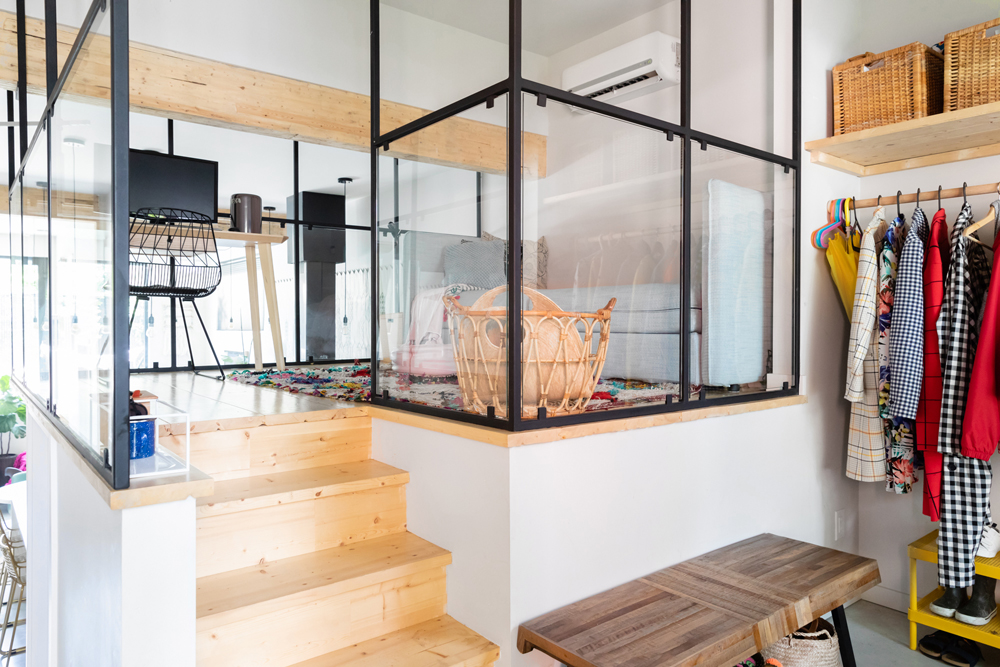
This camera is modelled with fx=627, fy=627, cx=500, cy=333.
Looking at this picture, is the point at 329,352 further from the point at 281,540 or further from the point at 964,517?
the point at 964,517

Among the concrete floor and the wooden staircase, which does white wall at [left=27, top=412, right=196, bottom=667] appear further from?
the concrete floor

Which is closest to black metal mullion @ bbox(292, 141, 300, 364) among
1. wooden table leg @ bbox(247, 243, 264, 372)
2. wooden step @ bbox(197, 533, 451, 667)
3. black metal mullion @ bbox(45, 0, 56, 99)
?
wooden table leg @ bbox(247, 243, 264, 372)

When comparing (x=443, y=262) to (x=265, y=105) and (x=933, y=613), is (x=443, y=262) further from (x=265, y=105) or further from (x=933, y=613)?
(x=933, y=613)

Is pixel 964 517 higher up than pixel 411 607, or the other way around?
pixel 964 517

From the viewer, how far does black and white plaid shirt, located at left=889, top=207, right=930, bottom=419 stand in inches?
84.7

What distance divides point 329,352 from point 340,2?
8.07 feet

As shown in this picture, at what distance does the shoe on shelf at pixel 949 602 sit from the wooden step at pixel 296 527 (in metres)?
1.89

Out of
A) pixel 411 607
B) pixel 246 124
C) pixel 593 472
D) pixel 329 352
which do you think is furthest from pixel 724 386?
pixel 329 352

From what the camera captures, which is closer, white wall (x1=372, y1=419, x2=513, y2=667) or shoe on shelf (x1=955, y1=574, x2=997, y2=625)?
white wall (x1=372, y1=419, x2=513, y2=667)

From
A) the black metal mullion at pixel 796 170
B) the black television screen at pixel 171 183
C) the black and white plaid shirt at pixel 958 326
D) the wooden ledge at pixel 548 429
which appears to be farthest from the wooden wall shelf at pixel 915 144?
the black television screen at pixel 171 183

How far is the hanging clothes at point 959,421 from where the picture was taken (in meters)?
2.07

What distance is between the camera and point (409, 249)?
1964 millimetres

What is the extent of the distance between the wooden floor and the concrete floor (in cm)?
203

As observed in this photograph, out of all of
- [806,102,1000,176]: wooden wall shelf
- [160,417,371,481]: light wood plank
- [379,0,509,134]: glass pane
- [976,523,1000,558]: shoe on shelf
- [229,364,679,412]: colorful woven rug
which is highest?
[379,0,509,134]: glass pane
